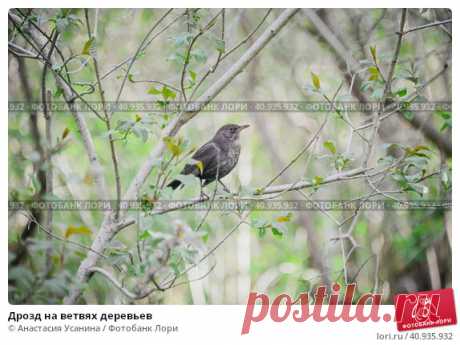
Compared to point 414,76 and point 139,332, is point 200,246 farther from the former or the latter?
point 414,76

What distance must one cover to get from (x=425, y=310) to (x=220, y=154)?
43.4 inches

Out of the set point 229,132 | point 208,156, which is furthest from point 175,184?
point 229,132

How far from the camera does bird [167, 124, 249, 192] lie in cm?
249

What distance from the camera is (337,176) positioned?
2328 millimetres

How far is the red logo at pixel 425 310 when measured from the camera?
2.28 metres

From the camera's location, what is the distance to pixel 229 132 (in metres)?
2.66

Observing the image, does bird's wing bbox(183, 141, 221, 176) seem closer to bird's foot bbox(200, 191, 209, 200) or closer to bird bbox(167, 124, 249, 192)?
bird bbox(167, 124, 249, 192)

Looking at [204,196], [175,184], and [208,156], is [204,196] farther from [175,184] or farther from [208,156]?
[208,156]

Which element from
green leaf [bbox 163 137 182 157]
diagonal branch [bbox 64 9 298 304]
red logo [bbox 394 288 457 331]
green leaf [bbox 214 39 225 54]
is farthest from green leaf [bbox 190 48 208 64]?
red logo [bbox 394 288 457 331]

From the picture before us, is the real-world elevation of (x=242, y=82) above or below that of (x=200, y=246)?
above

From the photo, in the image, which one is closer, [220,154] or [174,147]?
[174,147]

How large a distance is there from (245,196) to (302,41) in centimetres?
161

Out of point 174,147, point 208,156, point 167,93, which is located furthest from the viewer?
point 208,156
